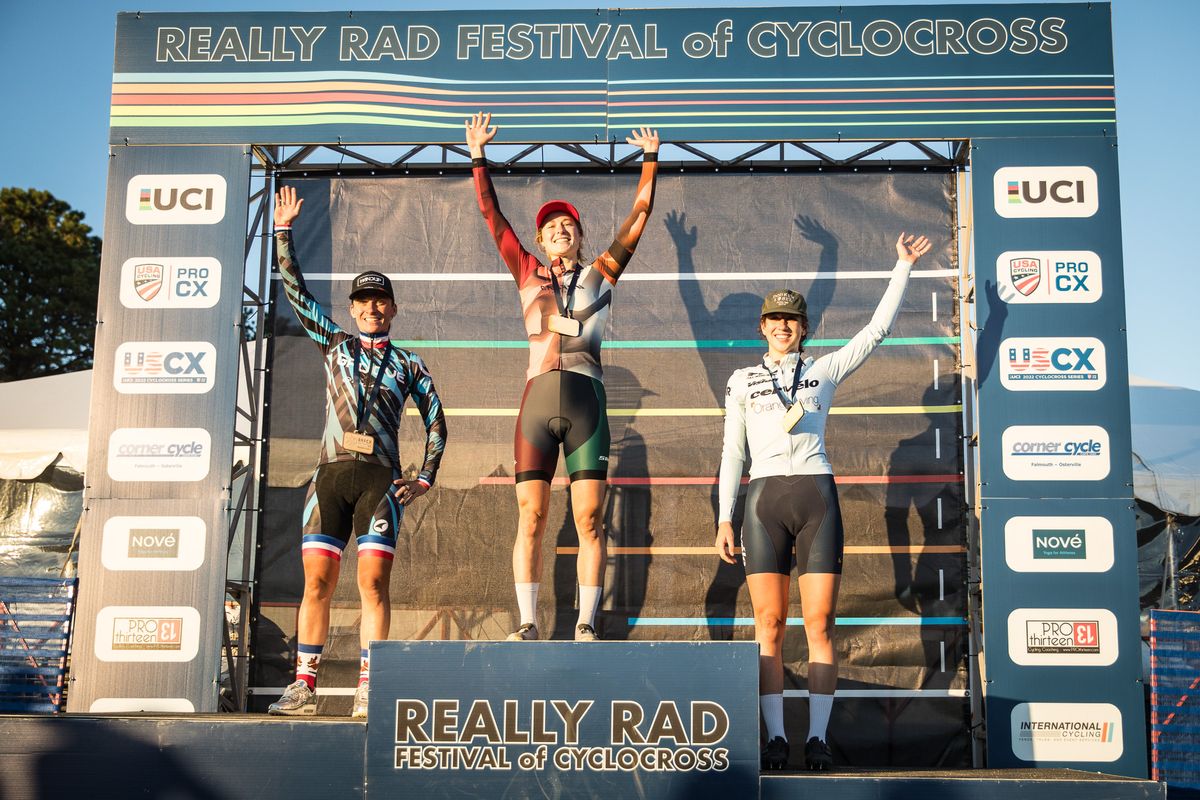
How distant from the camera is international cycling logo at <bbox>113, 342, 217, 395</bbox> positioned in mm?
6453

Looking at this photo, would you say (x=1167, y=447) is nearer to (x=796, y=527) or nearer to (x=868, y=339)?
(x=868, y=339)

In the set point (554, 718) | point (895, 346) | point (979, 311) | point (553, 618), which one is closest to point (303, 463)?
point (553, 618)

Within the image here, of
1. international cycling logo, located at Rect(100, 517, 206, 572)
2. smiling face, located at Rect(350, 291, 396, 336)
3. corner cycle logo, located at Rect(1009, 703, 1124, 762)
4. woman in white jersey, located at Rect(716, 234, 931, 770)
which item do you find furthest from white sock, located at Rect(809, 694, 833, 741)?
international cycling logo, located at Rect(100, 517, 206, 572)

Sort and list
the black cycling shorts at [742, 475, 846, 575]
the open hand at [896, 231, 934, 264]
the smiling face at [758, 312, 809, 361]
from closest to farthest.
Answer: the black cycling shorts at [742, 475, 846, 575] → the smiling face at [758, 312, 809, 361] → the open hand at [896, 231, 934, 264]

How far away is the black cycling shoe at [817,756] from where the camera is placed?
5117 mm

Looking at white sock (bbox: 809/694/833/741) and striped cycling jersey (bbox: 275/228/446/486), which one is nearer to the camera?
white sock (bbox: 809/694/833/741)

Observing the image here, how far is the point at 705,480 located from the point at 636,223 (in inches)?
63.9

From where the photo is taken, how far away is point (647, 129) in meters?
6.32

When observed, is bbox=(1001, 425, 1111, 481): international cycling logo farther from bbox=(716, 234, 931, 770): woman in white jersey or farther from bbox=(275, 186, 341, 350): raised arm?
bbox=(275, 186, 341, 350): raised arm

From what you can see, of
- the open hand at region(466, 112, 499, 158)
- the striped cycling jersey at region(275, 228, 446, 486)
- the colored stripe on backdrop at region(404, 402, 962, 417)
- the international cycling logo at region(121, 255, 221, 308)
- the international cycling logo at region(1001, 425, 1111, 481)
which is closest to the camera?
the striped cycling jersey at region(275, 228, 446, 486)

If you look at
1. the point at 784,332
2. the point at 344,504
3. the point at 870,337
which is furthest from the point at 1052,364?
the point at 344,504

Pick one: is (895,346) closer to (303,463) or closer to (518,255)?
(518,255)

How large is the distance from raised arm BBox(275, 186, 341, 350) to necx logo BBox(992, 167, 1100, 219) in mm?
3756

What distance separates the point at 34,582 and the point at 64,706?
0.69m
